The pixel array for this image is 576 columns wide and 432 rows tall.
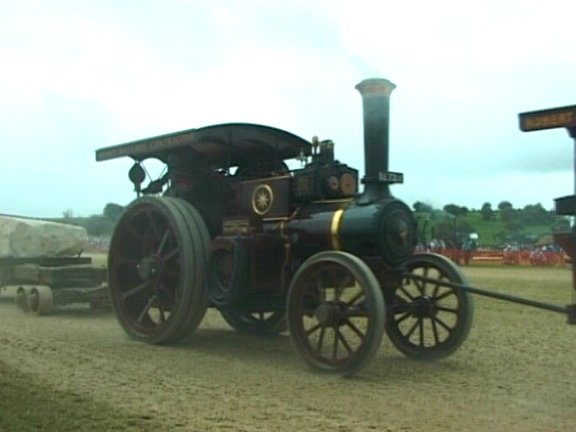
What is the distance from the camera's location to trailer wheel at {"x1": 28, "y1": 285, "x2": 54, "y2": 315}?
13.3m

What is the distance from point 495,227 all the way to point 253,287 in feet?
164

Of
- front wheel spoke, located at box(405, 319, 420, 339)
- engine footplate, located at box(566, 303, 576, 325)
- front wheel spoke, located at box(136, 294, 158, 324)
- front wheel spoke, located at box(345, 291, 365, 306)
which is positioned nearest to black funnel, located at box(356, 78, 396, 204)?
front wheel spoke, located at box(345, 291, 365, 306)

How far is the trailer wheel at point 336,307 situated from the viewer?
286 inches

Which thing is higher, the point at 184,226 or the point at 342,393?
the point at 184,226

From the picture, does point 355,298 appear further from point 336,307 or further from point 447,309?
point 447,309

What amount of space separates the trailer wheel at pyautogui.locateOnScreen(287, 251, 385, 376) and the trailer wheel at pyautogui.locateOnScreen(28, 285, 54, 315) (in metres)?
6.44

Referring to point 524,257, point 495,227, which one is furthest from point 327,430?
point 495,227

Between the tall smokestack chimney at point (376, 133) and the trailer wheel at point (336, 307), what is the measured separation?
2.75 feet

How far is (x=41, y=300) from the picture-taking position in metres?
13.3

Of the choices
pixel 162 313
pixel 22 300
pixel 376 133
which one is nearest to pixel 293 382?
pixel 376 133

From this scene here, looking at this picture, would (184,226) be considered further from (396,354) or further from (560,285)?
(560,285)

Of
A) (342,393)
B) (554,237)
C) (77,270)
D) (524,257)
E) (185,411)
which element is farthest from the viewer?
(524,257)

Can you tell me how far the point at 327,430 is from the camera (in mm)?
5324

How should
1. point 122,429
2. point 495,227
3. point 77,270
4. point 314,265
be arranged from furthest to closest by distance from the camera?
point 495,227, point 77,270, point 314,265, point 122,429
